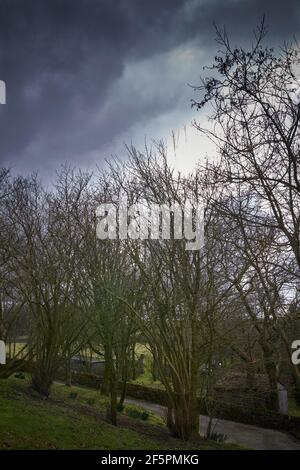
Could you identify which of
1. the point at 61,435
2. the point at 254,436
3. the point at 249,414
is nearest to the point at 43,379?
the point at 61,435

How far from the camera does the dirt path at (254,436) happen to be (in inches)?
581

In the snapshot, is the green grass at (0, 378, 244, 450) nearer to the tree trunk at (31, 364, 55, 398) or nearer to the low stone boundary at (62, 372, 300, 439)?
the tree trunk at (31, 364, 55, 398)

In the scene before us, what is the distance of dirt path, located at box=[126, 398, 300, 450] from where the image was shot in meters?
14.8

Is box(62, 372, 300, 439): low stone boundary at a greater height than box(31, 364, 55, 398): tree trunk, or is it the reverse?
box(31, 364, 55, 398): tree trunk

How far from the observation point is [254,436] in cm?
1644

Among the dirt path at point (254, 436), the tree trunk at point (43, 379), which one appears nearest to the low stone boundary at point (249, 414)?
the dirt path at point (254, 436)

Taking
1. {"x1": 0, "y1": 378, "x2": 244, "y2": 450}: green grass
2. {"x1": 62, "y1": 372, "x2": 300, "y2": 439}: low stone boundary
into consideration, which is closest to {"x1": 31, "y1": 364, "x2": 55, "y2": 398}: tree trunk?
{"x1": 0, "y1": 378, "x2": 244, "y2": 450}: green grass

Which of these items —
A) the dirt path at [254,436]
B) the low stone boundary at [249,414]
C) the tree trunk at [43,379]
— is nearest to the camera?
the dirt path at [254,436]

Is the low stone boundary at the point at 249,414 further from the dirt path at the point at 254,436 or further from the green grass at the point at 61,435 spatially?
the green grass at the point at 61,435

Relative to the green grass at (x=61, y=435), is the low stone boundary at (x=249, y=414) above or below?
below

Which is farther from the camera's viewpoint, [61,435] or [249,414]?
[249,414]

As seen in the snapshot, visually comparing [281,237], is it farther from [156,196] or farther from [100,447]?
[100,447]

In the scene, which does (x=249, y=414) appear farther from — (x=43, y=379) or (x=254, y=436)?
(x=43, y=379)
